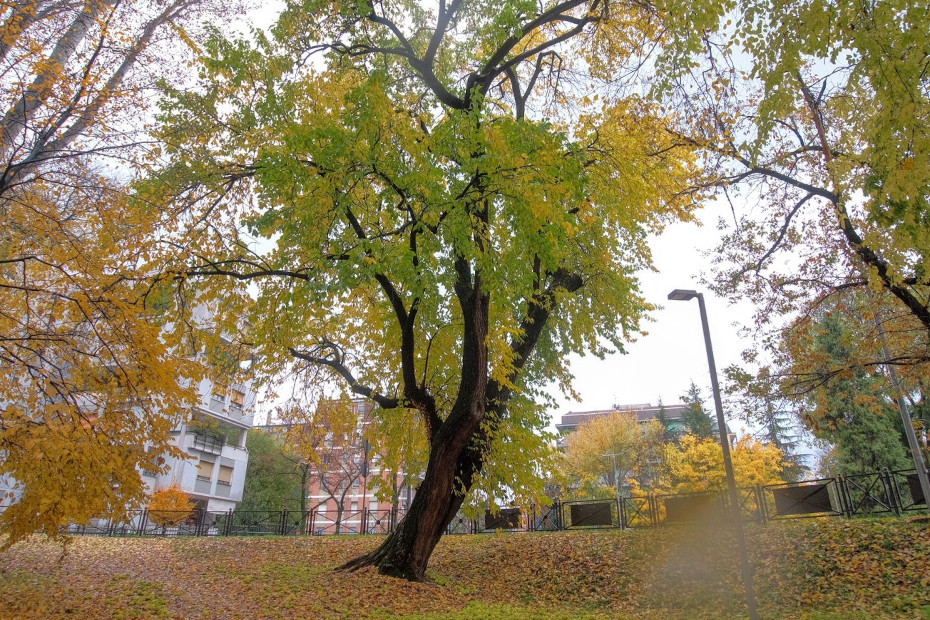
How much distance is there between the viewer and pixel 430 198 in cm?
721

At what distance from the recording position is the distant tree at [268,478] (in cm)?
3325

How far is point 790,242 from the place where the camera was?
38.2 feet

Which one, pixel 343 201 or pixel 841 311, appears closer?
pixel 343 201

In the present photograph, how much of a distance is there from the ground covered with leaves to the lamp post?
4.45ft

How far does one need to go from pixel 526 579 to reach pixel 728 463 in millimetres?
5300

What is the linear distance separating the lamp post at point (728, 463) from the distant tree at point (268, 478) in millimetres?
29168

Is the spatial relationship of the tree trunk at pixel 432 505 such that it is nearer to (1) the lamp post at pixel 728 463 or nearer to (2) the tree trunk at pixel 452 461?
(2) the tree trunk at pixel 452 461

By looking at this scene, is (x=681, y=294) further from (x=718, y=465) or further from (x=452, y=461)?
(x=718, y=465)

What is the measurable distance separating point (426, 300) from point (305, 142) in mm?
2860

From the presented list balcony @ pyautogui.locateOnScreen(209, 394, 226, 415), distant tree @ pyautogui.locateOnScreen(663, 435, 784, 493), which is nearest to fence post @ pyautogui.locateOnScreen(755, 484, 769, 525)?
distant tree @ pyautogui.locateOnScreen(663, 435, 784, 493)

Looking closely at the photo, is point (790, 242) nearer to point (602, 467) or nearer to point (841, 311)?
point (841, 311)

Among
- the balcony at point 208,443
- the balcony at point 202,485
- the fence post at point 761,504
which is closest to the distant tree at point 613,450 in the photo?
the balcony at point 208,443

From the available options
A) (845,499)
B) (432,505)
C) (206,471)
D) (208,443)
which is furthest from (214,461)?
(845,499)

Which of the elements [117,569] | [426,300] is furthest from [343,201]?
[117,569]
